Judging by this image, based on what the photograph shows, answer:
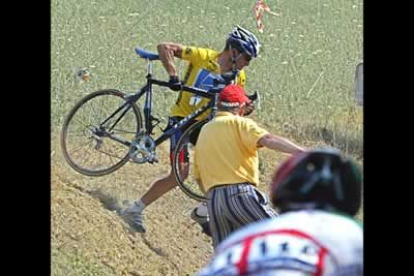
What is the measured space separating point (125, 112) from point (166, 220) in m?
0.85

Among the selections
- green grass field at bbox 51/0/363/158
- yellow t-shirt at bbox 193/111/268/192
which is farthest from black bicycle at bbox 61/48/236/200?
yellow t-shirt at bbox 193/111/268/192

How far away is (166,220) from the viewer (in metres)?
7.60

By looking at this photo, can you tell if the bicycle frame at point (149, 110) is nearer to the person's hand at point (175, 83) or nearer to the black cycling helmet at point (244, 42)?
the person's hand at point (175, 83)

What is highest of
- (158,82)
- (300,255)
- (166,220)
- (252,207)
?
(300,255)

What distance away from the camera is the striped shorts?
6.09m

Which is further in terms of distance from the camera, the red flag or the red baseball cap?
the red flag

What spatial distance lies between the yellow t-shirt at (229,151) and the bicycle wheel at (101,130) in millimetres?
1168

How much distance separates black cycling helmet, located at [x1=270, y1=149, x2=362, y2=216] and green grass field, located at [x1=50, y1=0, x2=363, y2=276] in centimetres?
478

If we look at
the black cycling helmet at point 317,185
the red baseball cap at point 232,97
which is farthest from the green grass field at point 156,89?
the black cycling helmet at point 317,185

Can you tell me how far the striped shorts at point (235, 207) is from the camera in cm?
609

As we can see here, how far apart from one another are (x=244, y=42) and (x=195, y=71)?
0.42 meters

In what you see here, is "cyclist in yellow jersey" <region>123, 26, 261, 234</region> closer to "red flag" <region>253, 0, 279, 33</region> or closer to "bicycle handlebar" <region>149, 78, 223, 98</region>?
"bicycle handlebar" <region>149, 78, 223, 98</region>
